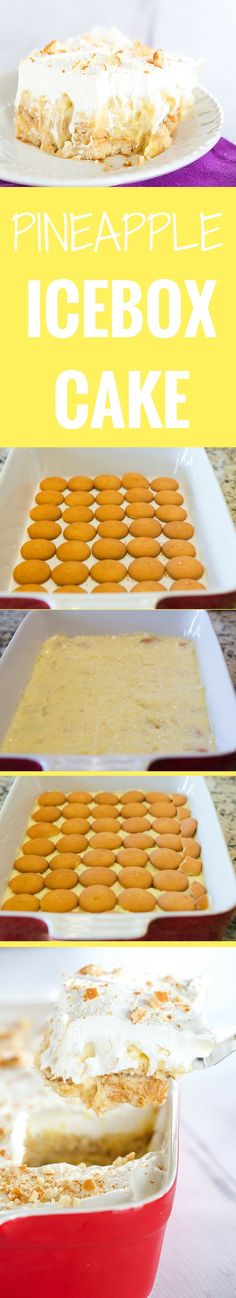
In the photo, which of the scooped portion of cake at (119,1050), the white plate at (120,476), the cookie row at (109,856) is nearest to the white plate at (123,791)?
the cookie row at (109,856)

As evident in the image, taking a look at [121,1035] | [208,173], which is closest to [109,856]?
[121,1035]

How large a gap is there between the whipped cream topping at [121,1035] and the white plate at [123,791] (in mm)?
107

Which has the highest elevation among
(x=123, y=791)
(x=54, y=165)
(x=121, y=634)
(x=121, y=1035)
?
(x=54, y=165)

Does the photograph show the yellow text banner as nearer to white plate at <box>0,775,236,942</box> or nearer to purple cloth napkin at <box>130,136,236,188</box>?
purple cloth napkin at <box>130,136,236,188</box>

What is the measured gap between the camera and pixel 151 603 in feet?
3.65

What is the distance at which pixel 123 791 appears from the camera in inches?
51.1

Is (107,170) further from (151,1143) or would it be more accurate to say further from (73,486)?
(151,1143)

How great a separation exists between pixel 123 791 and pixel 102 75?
2.34 feet

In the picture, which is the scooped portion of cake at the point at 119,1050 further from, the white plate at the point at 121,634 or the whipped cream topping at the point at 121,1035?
the white plate at the point at 121,634

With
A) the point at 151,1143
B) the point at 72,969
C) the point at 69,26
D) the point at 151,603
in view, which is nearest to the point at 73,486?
the point at 151,603

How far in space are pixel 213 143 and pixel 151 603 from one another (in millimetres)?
414

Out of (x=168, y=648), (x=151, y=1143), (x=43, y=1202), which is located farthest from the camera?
(x=168, y=648)

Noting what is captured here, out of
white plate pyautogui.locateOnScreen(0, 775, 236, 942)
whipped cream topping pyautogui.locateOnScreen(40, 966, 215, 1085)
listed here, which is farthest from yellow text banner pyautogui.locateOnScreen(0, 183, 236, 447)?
whipped cream topping pyautogui.locateOnScreen(40, 966, 215, 1085)

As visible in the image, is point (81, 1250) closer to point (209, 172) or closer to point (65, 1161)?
point (65, 1161)
